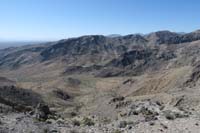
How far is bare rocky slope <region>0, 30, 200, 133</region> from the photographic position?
1750 centimetres

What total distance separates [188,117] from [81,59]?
156 metres

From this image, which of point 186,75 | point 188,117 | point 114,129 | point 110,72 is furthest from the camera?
point 110,72

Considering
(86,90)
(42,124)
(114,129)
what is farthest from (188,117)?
(86,90)

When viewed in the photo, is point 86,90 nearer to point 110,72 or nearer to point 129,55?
point 110,72

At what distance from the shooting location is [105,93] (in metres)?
86.6

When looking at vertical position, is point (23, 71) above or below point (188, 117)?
below

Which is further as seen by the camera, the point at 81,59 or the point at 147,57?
the point at 81,59

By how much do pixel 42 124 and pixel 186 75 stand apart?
63912 millimetres

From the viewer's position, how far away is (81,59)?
175m

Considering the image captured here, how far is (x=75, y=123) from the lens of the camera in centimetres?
1798

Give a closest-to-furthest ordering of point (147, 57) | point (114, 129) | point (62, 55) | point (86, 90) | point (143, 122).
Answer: point (114, 129), point (143, 122), point (86, 90), point (147, 57), point (62, 55)

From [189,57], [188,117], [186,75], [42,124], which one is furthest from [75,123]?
[189,57]

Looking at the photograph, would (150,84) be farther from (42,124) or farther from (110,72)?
(42,124)

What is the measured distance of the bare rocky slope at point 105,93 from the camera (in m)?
17.5
